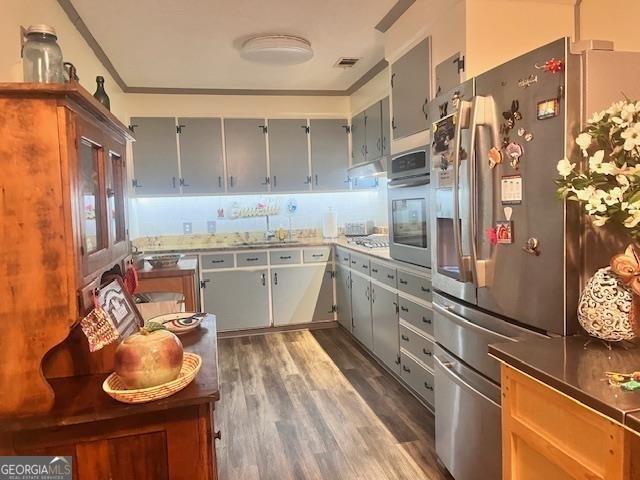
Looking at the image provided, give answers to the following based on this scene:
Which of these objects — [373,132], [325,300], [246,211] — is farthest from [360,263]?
Answer: [246,211]

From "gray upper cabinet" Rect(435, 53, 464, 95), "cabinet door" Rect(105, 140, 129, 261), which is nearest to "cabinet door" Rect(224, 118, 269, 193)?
"gray upper cabinet" Rect(435, 53, 464, 95)

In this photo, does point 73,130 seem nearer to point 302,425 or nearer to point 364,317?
point 302,425

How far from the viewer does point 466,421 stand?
2.04 m

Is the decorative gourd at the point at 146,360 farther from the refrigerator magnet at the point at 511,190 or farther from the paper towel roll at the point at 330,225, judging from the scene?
the paper towel roll at the point at 330,225

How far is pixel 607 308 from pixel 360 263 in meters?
2.88

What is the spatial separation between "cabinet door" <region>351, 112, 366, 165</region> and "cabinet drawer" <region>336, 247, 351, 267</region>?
97cm

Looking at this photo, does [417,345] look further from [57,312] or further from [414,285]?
[57,312]

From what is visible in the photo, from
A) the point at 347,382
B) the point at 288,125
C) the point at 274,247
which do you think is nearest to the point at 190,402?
the point at 347,382

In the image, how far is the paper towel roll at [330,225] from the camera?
17.4 ft

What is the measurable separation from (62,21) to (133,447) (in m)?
2.51

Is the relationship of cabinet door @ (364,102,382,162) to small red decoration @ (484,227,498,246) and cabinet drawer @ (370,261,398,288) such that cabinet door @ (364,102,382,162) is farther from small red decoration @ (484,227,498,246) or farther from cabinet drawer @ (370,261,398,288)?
small red decoration @ (484,227,498,246)

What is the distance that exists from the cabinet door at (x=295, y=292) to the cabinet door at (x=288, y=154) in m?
0.93

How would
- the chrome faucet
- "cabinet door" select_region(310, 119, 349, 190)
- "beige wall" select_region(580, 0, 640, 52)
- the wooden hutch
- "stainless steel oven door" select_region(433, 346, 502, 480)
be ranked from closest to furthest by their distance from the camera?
the wooden hutch < "stainless steel oven door" select_region(433, 346, 502, 480) < "beige wall" select_region(580, 0, 640, 52) < "cabinet door" select_region(310, 119, 349, 190) < the chrome faucet

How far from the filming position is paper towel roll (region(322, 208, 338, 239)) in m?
5.32
